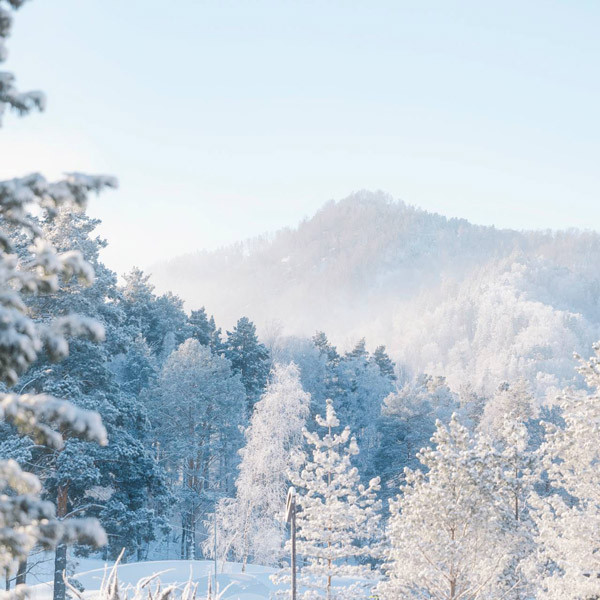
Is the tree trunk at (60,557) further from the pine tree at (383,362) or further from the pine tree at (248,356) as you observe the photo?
the pine tree at (383,362)

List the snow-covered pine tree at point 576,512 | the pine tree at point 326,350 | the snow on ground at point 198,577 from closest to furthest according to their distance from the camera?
the snow-covered pine tree at point 576,512
the snow on ground at point 198,577
the pine tree at point 326,350

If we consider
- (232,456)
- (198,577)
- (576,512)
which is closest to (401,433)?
→ (232,456)

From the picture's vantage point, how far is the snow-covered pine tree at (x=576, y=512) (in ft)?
48.3

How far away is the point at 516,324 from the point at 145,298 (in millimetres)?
146001

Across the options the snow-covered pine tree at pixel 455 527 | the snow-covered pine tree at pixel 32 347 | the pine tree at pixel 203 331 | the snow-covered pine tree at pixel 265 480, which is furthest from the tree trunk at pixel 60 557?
the pine tree at pixel 203 331

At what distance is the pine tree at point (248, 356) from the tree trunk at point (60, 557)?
1057 inches

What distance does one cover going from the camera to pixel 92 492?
20.2 meters

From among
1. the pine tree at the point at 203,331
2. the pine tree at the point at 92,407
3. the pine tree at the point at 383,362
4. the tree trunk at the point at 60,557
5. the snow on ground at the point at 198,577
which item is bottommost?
the snow on ground at the point at 198,577

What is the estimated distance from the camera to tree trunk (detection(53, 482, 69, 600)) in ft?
56.0

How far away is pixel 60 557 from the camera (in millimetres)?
17984

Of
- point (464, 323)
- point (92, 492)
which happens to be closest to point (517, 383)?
point (92, 492)

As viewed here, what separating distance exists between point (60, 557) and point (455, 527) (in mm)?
10937

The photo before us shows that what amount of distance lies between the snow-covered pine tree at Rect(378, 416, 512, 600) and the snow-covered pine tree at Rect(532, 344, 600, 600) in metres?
1.18

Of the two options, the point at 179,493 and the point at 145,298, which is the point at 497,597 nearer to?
the point at 179,493
